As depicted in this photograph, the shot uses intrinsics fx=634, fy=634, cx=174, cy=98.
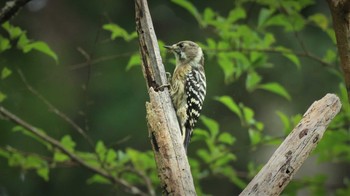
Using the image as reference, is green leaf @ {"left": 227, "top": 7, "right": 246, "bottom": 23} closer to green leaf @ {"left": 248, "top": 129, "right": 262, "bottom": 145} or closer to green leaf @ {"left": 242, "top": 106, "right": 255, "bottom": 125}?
green leaf @ {"left": 242, "top": 106, "right": 255, "bottom": 125}

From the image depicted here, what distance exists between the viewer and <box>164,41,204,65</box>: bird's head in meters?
4.79

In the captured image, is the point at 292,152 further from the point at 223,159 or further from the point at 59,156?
the point at 59,156

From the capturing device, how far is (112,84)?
659 cm

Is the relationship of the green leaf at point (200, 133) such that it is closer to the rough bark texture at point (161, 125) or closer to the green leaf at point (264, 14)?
the green leaf at point (264, 14)

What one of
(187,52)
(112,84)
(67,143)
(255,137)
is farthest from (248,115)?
(112,84)

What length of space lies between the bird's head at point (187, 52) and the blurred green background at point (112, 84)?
1.08 metres

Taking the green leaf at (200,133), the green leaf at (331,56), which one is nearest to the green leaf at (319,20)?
Result: the green leaf at (331,56)

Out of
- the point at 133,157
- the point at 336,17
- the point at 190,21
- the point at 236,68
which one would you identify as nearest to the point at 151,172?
the point at 133,157

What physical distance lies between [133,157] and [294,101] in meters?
3.27

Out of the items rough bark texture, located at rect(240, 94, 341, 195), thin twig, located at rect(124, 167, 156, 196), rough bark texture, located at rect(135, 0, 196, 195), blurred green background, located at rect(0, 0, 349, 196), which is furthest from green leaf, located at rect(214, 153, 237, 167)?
rough bark texture, located at rect(240, 94, 341, 195)

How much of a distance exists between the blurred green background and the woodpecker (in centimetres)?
110

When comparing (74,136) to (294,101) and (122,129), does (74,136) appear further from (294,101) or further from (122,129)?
(294,101)

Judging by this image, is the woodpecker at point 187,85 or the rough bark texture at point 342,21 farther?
the woodpecker at point 187,85

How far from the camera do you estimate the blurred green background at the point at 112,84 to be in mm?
6145
